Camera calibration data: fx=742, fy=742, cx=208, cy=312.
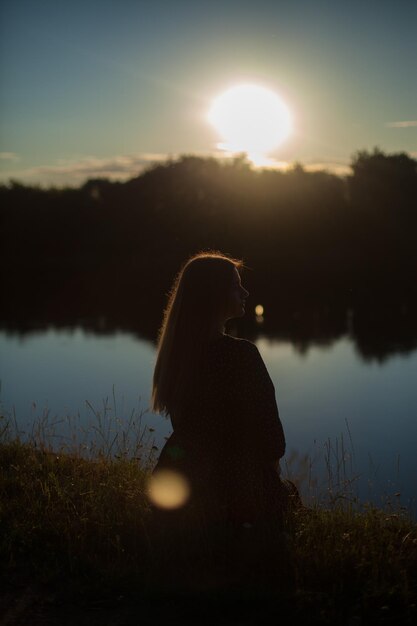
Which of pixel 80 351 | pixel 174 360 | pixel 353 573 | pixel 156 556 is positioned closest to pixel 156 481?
pixel 156 556

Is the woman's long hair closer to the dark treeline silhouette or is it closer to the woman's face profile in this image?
the woman's face profile

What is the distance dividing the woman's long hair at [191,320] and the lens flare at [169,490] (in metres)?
0.32

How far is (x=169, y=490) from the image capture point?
12.0ft

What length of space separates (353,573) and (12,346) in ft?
70.2

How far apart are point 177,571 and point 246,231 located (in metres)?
34.5

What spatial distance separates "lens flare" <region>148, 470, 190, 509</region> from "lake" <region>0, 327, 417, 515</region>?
232 centimetres

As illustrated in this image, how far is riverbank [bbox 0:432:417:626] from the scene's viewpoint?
3.02m

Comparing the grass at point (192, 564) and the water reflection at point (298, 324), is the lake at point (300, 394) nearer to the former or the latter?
the water reflection at point (298, 324)

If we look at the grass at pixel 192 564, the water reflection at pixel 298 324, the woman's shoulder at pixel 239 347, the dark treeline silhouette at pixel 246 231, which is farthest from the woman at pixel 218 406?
the dark treeline silhouette at pixel 246 231

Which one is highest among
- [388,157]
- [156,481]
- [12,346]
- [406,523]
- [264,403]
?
[388,157]

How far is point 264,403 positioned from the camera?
348 centimetres

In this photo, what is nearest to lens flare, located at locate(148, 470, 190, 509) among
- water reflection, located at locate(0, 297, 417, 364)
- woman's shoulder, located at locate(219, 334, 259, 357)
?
woman's shoulder, located at locate(219, 334, 259, 357)

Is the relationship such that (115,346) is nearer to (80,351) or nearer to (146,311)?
(80,351)

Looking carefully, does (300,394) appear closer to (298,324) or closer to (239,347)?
(239,347)
